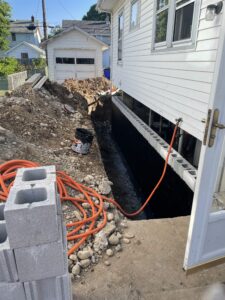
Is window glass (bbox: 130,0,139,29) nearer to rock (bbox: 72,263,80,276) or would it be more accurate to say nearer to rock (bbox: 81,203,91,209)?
rock (bbox: 81,203,91,209)

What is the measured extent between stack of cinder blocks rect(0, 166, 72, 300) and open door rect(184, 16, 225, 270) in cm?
104

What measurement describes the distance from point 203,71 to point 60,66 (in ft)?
49.4

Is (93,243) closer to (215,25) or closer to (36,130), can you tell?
(215,25)

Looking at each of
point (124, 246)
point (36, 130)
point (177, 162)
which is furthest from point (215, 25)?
point (36, 130)

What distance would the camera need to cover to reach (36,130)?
5.71 metres

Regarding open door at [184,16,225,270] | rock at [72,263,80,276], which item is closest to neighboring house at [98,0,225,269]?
open door at [184,16,225,270]

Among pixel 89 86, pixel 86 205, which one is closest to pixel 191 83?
pixel 86 205

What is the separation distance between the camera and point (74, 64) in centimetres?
1647

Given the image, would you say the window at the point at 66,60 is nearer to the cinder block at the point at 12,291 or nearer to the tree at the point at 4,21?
the tree at the point at 4,21

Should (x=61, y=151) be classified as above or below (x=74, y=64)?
below

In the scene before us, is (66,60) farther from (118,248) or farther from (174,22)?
(118,248)

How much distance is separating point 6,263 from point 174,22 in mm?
3906

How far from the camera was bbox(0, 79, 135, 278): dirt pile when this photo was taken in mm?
2281

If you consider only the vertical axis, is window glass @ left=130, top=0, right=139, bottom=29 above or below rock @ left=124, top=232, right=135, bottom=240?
above
